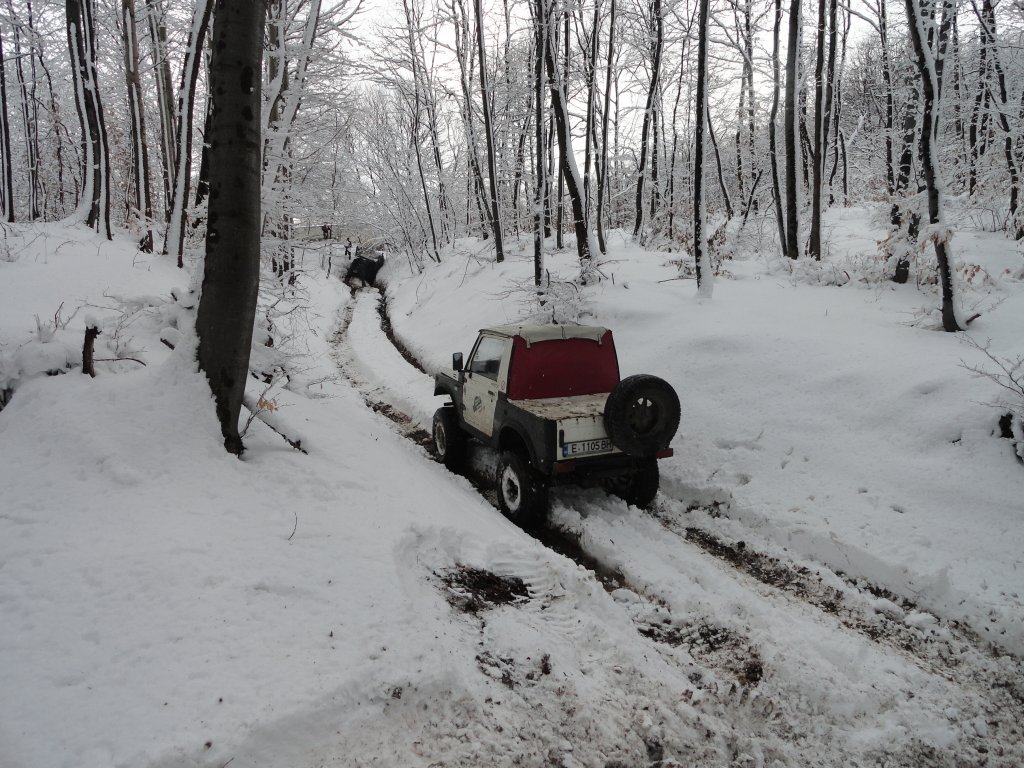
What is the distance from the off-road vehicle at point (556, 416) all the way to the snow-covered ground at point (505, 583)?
16.9 inches

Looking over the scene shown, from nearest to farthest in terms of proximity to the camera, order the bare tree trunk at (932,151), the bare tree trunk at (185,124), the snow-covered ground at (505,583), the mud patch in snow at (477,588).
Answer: the snow-covered ground at (505,583), the mud patch in snow at (477,588), the bare tree trunk at (932,151), the bare tree trunk at (185,124)

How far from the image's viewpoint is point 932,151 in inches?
293

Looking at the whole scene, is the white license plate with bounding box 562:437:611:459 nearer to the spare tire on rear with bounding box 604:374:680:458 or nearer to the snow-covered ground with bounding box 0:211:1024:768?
the spare tire on rear with bounding box 604:374:680:458

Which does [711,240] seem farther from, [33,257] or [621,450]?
[33,257]

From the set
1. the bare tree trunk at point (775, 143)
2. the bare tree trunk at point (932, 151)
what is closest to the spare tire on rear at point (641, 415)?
the bare tree trunk at point (932, 151)

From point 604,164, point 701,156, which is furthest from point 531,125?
point 701,156

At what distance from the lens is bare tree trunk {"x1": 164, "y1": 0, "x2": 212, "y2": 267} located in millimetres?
10648

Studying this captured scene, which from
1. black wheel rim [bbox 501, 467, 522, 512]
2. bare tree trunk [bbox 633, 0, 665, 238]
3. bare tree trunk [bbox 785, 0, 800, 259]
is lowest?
black wheel rim [bbox 501, 467, 522, 512]

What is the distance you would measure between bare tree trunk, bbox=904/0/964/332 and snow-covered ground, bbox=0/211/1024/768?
549 millimetres

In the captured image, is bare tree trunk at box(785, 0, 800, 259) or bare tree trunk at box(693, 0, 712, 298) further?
bare tree trunk at box(785, 0, 800, 259)

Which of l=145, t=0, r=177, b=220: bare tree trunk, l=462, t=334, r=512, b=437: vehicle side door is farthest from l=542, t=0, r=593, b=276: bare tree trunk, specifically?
l=145, t=0, r=177, b=220: bare tree trunk

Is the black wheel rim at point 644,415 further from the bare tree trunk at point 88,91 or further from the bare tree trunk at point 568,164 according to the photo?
the bare tree trunk at point 88,91

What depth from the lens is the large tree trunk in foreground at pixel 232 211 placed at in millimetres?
4375

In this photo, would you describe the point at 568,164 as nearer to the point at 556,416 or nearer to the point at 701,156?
the point at 701,156
